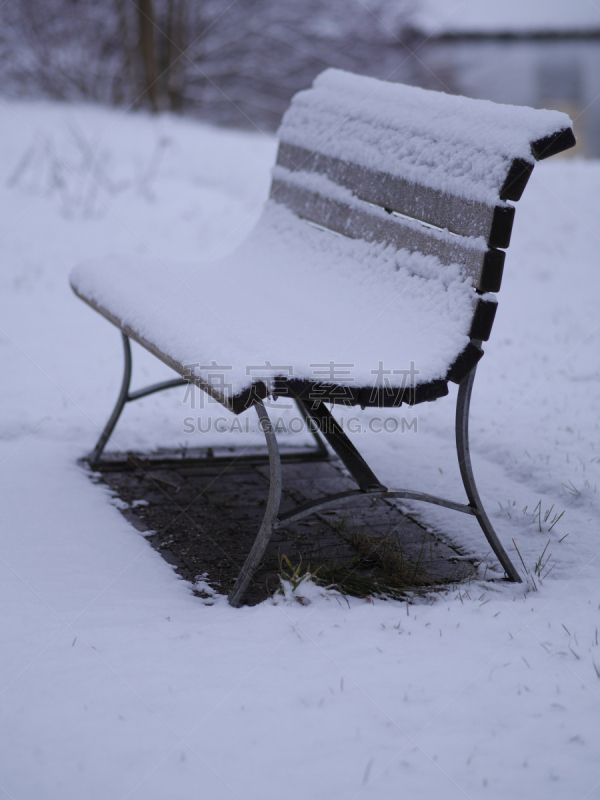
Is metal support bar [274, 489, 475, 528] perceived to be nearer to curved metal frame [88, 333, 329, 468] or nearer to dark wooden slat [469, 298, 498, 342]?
dark wooden slat [469, 298, 498, 342]

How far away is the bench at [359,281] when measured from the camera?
1937mm

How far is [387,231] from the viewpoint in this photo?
2.52 m

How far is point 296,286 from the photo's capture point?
2.71m

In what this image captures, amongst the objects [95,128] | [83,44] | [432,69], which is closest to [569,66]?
[432,69]

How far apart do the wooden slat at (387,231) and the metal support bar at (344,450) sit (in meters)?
0.53

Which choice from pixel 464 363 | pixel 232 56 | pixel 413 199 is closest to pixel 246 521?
pixel 464 363

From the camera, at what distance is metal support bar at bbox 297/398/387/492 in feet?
7.02

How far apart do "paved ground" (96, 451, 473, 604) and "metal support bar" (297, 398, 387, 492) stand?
0.26m

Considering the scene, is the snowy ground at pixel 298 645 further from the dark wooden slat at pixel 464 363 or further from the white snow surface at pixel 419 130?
the white snow surface at pixel 419 130

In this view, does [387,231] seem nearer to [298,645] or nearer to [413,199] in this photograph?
[413,199]

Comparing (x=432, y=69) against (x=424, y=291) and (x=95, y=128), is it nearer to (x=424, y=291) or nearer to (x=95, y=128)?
(x=95, y=128)

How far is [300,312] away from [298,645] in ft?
3.36

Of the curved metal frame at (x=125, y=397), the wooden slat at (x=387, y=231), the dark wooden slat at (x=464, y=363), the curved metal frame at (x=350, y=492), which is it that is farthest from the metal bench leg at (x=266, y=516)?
the curved metal frame at (x=125, y=397)

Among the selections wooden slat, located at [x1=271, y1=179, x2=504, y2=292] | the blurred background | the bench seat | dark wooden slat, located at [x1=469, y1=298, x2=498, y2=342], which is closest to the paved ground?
the bench seat
